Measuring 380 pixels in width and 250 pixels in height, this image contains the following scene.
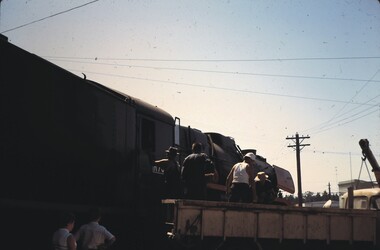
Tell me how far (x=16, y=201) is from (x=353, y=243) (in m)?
6.86

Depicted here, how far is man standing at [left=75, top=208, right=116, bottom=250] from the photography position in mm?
5738

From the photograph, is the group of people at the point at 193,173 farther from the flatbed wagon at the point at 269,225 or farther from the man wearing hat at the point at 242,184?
the flatbed wagon at the point at 269,225

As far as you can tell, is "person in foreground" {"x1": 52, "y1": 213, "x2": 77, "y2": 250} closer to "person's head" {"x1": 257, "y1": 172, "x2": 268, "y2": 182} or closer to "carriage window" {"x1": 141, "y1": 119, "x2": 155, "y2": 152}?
"carriage window" {"x1": 141, "y1": 119, "x2": 155, "y2": 152}

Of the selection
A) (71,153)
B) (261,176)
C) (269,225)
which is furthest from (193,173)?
(71,153)

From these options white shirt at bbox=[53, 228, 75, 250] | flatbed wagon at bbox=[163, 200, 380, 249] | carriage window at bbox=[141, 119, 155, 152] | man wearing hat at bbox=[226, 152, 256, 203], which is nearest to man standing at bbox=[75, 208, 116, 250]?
white shirt at bbox=[53, 228, 75, 250]

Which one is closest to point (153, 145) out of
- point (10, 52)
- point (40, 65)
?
point (40, 65)

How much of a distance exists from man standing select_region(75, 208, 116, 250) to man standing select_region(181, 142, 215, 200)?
9.94 feet

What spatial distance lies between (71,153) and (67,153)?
10cm

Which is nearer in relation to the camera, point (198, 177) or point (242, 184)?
point (198, 177)

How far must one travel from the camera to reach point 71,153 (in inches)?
273

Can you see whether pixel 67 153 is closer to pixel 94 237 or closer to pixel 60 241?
pixel 94 237

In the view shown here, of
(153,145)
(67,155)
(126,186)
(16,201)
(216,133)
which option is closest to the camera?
(16,201)

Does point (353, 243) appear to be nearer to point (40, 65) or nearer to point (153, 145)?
point (153, 145)

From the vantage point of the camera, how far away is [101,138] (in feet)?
25.6
